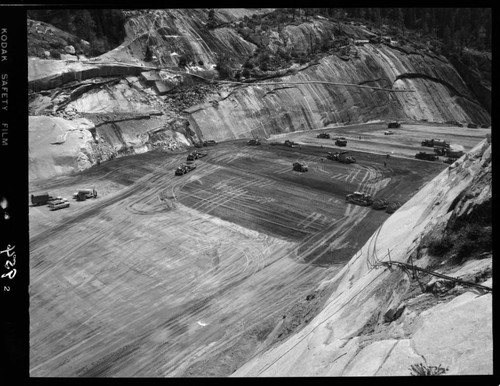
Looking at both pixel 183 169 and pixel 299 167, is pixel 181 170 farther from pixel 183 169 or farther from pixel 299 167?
pixel 299 167

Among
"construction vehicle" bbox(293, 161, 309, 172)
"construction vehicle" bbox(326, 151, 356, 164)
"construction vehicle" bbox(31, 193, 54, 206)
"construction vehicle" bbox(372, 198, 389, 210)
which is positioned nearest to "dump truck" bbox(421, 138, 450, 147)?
"construction vehicle" bbox(326, 151, 356, 164)

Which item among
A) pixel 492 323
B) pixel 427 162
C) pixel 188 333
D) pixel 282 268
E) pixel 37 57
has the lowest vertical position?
pixel 188 333

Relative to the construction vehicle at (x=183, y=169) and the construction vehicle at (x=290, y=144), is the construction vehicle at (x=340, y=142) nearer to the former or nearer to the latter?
the construction vehicle at (x=290, y=144)

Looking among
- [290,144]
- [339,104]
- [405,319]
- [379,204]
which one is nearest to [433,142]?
[379,204]

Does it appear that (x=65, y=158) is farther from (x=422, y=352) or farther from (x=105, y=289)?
(x=422, y=352)

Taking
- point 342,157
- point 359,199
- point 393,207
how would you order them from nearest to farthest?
point 393,207, point 359,199, point 342,157

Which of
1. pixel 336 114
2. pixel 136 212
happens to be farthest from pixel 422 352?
pixel 336 114

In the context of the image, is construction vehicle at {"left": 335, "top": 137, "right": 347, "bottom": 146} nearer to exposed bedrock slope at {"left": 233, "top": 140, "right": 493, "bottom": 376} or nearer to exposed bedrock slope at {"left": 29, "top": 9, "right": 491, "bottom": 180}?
exposed bedrock slope at {"left": 29, "top": 9, "right": 491, "bottom": 180}
